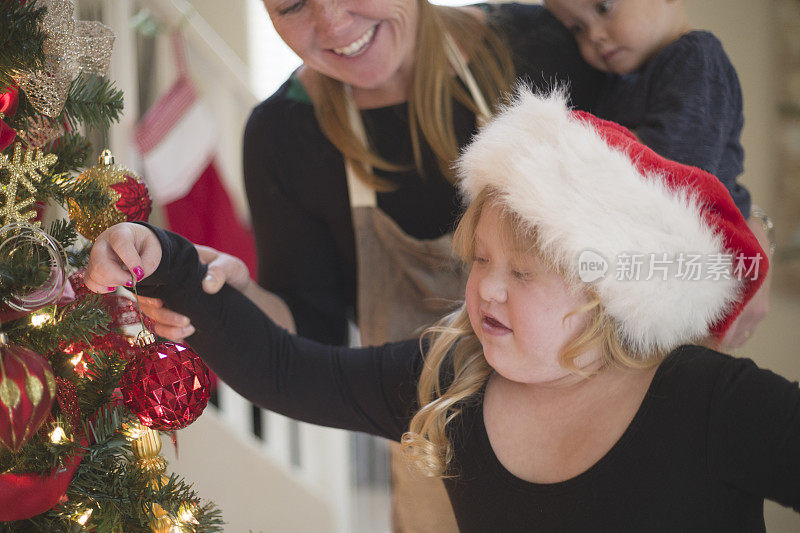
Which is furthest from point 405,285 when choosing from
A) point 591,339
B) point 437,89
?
point 591,339

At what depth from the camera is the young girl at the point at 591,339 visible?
67cm

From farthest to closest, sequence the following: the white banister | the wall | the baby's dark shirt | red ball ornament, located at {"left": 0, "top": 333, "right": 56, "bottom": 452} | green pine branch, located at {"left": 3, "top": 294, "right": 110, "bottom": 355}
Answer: the white banister < the wall < the baby's dark shirt < green pine branch, located at {"left": 3, "top": 294, "right": 110, "bottom": 355} < red ball ornament, located at {"left": 0, "top": 333, "right": 56, "bottom": 452}

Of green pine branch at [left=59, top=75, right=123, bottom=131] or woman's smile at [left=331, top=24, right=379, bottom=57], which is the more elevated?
green pine branch at [left=59, top=75, right=123, bottom=131]

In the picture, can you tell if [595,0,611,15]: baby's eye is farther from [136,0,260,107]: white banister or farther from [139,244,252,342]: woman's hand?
[136,0,260,107]: white banister

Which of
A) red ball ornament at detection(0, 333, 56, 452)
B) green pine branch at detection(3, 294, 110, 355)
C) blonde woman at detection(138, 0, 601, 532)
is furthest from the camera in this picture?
blonde woman at detection(138, 0, 601, 532)

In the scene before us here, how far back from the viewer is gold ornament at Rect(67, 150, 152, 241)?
0.66 meters

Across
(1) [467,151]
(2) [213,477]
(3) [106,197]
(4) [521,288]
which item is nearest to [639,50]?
(1) [467,151]

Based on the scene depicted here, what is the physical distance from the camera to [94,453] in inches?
23.7

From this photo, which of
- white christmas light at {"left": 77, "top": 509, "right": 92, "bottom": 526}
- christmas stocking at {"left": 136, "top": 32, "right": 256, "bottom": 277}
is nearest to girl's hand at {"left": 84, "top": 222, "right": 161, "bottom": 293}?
white christmas light at {"left": 77, "top": 509, "right": 92, "bottom": 526}

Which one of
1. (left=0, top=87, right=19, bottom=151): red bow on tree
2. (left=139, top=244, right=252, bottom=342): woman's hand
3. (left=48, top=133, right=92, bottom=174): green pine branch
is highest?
(left=0, top=87, right=19, bottom=151): red bow on tree

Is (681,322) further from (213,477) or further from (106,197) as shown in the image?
(213,477)

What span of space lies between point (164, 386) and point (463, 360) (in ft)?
1.32

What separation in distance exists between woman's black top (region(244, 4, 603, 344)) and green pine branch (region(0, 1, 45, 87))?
1.72 ft

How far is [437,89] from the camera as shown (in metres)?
1.02
